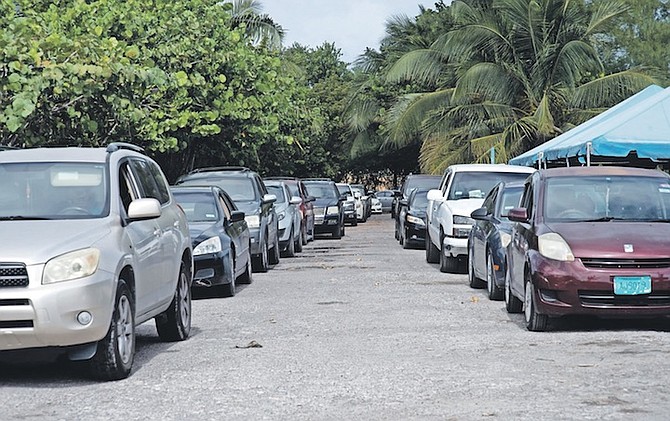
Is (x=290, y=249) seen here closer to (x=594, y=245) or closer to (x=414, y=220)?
(x=414, y=220)

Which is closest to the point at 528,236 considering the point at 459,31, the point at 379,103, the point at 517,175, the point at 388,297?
the point at 388,297

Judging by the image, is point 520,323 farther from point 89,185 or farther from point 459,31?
point 459,31

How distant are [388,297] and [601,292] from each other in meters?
4.79

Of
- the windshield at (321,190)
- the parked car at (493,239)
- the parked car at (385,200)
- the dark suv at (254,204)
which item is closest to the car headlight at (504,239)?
the parked car at (493,239)

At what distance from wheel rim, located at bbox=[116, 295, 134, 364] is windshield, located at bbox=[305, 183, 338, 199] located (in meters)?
26.1

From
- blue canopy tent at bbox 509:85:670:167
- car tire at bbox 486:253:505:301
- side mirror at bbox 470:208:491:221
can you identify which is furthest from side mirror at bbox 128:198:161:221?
blue canopy tent at bbox 509:85:670:167

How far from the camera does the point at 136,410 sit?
762cm

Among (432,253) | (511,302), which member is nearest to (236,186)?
(432,253)

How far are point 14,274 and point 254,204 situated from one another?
40.7 feet

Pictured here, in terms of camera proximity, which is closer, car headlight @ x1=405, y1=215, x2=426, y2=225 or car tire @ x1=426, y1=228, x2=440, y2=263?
car tire @ x1=426, y1=228, x2=440, y2=263

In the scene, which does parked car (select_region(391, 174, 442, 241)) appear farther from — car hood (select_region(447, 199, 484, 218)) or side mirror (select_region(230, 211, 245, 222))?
side mirror (select_region(230, 211, 245, 222))

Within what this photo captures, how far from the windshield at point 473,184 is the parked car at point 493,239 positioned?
3.31m

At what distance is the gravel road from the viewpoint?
7.54 m

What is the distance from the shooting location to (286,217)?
2458cm
